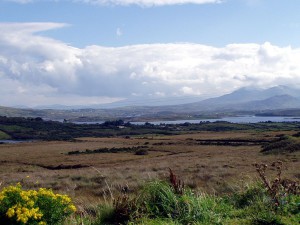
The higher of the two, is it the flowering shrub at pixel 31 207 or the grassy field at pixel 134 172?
the flowering shrub at pixel 31 207

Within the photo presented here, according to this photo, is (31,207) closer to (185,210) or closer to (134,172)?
(185,210)

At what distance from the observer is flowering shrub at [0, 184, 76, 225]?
5605 millimetres

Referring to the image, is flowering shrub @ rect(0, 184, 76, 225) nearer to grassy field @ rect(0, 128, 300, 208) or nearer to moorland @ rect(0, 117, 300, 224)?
grassy field @ rect(0, 128, 300, 208)

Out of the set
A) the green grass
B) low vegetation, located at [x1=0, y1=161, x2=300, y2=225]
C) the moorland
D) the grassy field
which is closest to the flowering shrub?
low vegetation, located at [x1=0, y1=161, x2=300, y2=225]

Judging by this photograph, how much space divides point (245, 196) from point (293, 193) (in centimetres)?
100

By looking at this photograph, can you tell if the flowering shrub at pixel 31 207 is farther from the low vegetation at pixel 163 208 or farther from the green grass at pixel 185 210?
the green grass at pixel 185 210

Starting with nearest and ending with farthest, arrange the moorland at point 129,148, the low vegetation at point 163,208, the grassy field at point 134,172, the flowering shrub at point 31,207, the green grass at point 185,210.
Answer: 1. the flowering shrub at point 31,207
2. the low vegetation at point 163,208
3. the green grass at point 185,210
4. the grassy field at point 134,172
5. the moorland at point 129,148

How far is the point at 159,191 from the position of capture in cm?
777

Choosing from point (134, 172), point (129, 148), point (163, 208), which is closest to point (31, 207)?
point (163, 208)

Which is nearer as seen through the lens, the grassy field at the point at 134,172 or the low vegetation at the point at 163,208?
the low vegetation at the point at 163,208

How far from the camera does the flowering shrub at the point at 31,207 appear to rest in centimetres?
561

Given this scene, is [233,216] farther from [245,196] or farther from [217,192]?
[217,192]

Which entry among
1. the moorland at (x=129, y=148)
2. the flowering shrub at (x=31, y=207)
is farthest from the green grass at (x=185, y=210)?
the moorland at (x=129, y=148)

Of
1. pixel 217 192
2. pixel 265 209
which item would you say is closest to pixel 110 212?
pixel 265 209
